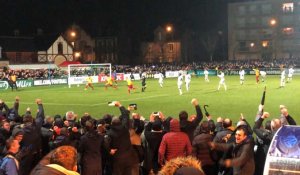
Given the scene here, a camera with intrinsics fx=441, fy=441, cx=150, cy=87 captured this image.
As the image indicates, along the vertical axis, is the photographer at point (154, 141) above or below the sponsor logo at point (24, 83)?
below

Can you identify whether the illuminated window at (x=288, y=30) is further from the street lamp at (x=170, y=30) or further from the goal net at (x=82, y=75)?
the goal net at (x=82, y=75)

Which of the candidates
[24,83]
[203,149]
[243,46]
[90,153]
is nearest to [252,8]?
[243,46]

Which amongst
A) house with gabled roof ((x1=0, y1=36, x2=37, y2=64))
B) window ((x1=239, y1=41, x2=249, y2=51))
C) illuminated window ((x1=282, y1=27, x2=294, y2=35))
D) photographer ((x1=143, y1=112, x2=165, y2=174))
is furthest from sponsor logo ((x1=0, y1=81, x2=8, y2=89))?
illuminated window ((x1=282, y1=27, x2=294, y2=35))

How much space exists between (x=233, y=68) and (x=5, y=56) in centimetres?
3684

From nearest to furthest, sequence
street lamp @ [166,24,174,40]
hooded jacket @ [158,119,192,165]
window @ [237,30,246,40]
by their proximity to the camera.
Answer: hooded jacket @ [158,119,192,165] → street lamp @ [166,24,174,40] → window @ [237,30,246,40]

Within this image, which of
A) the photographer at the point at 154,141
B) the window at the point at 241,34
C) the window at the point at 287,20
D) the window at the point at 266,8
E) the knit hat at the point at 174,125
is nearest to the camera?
the knit hat at the point at 174,125

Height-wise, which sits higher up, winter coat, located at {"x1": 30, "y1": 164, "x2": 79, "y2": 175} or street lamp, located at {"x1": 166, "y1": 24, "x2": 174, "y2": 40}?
street lamp, located at {"x1": 166, "y1": 24, "x2": 174, "y2": 40}

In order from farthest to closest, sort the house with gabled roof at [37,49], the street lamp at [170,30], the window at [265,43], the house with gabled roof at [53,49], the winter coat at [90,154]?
the street lamp at [170,30] → the window at [265,43] → the house with gabled roof at [53,49] → the house with gabled roof at [37,49] → the winter coat at [90,154]

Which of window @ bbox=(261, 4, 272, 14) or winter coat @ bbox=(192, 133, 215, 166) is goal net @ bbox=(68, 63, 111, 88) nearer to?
winter coat @ bbox=(192, 133, 215, 166)

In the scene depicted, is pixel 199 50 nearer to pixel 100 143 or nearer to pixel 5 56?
pixel 5 56

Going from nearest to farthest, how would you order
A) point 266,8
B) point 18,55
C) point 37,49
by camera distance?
point 18,55, point 37,49, point 266,8

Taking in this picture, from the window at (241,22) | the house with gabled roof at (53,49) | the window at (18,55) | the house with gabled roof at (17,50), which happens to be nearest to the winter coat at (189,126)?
the house with gabled roof at (17,50)

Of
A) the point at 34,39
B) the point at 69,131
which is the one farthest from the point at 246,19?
the point at 69,131

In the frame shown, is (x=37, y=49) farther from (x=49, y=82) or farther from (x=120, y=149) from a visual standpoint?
(x=120, y=149)
